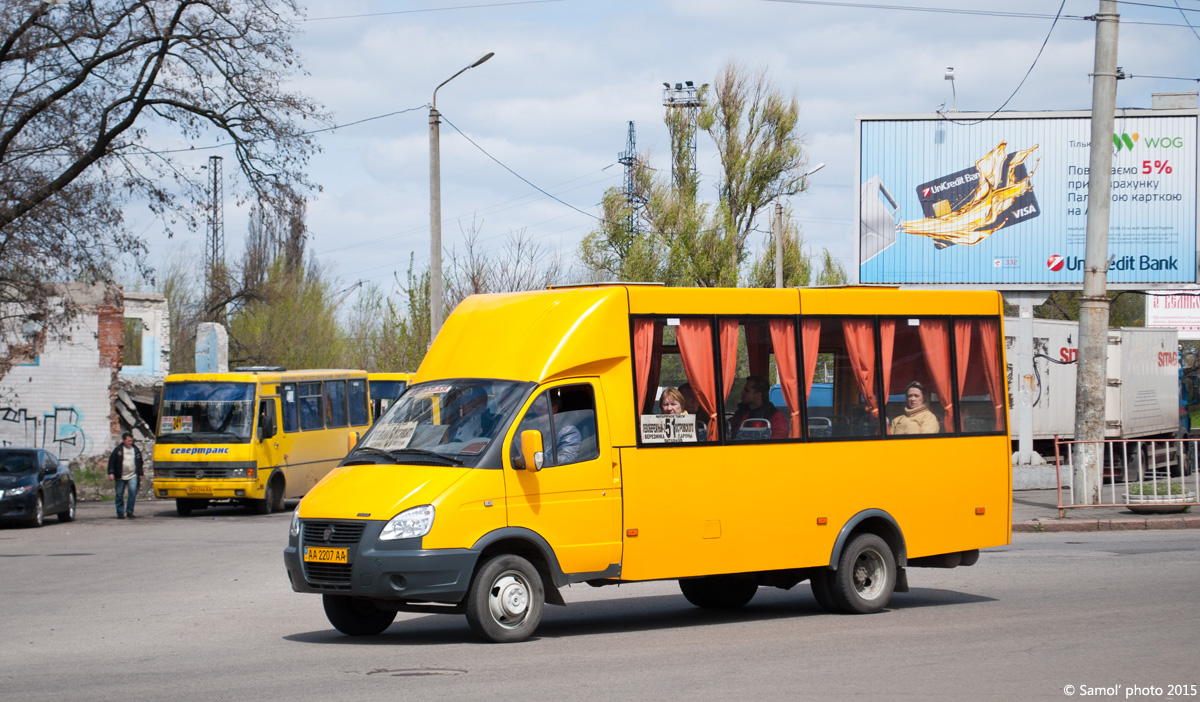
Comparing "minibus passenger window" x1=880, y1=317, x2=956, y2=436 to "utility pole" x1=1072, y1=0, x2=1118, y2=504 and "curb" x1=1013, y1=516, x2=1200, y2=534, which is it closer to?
"curb" x1=1013, y1=516, x2=1200, y2=534

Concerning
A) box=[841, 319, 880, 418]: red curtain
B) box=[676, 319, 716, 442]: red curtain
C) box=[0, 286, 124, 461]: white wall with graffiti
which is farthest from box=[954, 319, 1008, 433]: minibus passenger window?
box=[0, 286, 124, 461]: white wall with graffiti

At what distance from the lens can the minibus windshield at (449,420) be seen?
9.65 m

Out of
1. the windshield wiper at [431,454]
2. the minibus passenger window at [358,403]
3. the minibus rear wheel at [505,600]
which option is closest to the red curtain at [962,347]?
the minibus rear wheel at [505,600]

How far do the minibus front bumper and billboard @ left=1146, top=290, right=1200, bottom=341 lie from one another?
164 ft

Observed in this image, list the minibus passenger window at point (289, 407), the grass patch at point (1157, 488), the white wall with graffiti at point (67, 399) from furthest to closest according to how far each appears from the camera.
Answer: the white wall with graffiti at point (67, 399)
the minibus passenger window at point (289, 407)
the grass patch at point (1157, 488)

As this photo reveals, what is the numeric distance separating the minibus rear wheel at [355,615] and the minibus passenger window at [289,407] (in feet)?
59.6

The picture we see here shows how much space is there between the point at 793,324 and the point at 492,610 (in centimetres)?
385

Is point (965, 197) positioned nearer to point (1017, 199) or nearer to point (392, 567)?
point (1017, 199)

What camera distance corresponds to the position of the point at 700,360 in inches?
417

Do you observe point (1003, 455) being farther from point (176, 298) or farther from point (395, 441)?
point (176, 298)

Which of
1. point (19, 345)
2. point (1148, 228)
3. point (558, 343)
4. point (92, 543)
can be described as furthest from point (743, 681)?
point (19, 345)

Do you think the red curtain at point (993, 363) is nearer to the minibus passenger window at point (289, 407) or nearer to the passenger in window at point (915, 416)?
the passenger in window at point (915, 416)

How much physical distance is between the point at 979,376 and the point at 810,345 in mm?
2032

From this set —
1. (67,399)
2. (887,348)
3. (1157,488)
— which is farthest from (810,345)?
(67,399)
